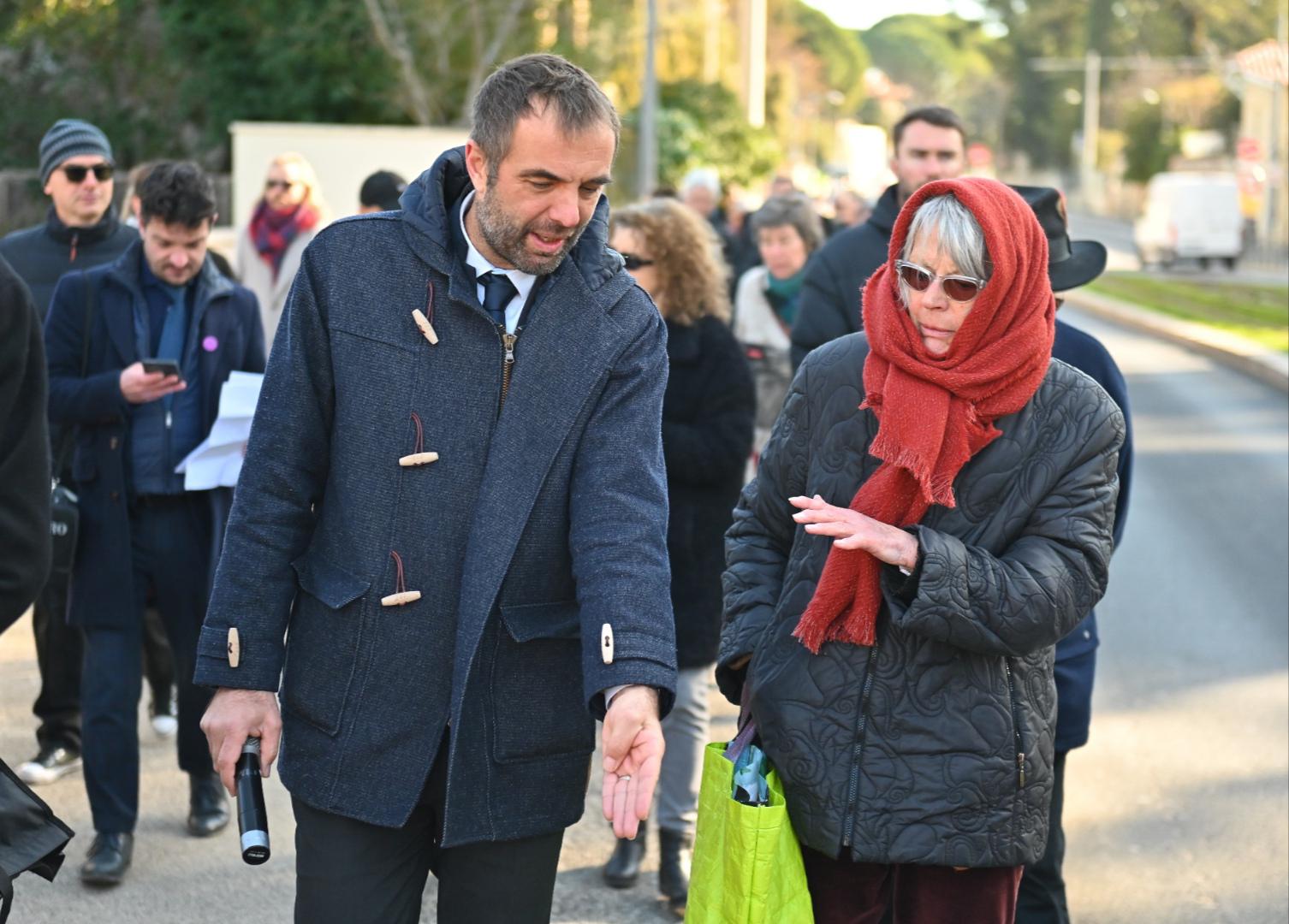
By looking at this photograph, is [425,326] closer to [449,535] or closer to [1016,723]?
[449,535]

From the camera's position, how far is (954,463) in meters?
3.08

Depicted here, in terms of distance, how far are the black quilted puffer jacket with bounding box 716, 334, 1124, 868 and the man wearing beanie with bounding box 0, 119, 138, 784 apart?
11.2ft

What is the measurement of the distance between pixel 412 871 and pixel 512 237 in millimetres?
1072

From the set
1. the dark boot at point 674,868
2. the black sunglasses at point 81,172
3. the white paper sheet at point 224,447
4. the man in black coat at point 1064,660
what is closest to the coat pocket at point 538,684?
the man in black coat at point 1064,660

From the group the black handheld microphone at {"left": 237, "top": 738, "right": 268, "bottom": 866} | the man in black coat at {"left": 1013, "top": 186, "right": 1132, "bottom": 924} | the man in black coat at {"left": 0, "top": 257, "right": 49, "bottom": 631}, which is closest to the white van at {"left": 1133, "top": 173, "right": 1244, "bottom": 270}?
the man in black coat at {"left": 1013, "top": 186, "right": 1132, "bottom": 924}

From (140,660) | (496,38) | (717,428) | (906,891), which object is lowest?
(140,660)

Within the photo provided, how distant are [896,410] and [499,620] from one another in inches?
30.5

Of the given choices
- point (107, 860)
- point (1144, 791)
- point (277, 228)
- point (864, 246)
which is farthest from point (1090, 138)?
point (107, 860)

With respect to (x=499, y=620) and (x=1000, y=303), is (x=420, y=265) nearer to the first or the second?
(x=499, y=620)

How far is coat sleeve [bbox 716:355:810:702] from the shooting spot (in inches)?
130

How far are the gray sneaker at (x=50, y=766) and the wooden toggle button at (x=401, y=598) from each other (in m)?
3.42

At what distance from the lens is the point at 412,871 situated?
3012mm

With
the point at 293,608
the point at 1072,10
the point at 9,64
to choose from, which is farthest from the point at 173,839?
the point at 1072,10

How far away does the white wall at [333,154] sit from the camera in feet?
66.3
